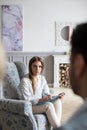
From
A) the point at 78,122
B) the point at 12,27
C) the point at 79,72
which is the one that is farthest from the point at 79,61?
the point at 12,27

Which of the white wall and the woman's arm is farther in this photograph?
the white wall

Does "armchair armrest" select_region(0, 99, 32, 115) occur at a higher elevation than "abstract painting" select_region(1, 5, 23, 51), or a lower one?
lower

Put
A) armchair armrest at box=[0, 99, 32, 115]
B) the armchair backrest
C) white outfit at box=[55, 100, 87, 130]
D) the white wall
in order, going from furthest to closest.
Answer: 1. the white wall
2. the armchair backrest
3. armchair armrest at box=[0, 99, 32, 115]
4. white outfit at box=[55, 100, 87, 130]

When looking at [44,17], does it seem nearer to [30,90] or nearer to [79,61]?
[30,90]

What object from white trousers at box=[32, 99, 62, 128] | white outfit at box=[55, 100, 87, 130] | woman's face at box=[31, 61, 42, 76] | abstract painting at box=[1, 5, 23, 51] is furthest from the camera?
abstract painting at box=[1, 5, 23, 51]

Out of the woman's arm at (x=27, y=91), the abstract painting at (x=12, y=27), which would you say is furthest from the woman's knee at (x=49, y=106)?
the abstract painting at (x=12, y=27)

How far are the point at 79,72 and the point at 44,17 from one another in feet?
23.3

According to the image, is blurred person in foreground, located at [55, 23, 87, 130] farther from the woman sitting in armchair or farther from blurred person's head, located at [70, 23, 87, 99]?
the woman sitting in armchair

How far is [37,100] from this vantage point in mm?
3145

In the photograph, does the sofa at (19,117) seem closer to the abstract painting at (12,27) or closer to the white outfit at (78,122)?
the white outfit at (78,122)

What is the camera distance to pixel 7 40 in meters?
7.37

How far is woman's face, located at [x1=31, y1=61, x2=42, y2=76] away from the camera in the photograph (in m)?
3.24

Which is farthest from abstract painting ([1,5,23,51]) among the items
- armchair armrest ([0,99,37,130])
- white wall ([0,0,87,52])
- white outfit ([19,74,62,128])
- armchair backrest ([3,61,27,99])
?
armchair armrest ([0,99,37,130])

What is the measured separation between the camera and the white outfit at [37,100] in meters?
3.08
